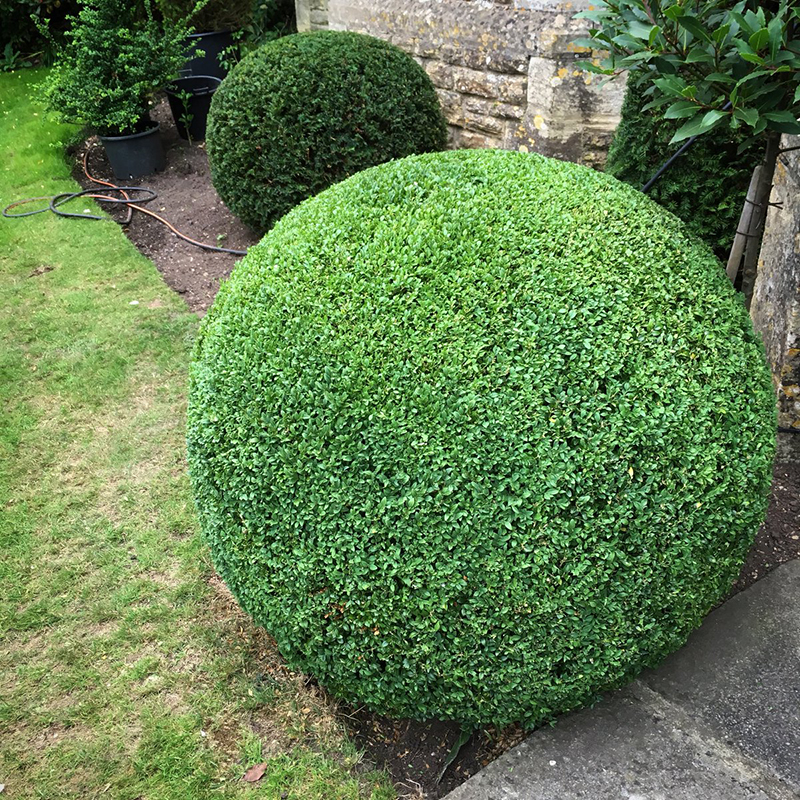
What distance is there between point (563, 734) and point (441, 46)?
4.51 m

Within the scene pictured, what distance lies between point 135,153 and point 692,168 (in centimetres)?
509

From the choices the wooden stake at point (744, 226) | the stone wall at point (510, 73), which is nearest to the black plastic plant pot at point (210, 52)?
the stone wall at point (510, 73)

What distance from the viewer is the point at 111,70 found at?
6.26 m

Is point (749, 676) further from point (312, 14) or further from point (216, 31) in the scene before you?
point (216, 31)

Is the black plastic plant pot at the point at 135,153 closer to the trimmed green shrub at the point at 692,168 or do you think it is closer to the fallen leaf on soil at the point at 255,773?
the trimmed green shrub at the point at 692,168

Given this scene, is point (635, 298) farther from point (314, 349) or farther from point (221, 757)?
point (221, 757)

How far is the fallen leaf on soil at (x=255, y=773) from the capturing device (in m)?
2.02

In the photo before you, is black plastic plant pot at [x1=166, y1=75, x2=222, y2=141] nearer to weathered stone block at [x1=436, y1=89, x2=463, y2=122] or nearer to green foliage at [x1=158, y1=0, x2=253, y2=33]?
green foliage at [x1=158, y1=0, x2=253, y2=33]

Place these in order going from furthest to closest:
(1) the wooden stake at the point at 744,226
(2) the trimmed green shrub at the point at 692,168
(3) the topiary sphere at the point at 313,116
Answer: (3) the topiary sphere at the point at 313,116 → (2) the trimmed green shrub at the point at 692,168 → (1) the wooden stake at the point at 744,226

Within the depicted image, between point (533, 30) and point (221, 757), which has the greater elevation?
point (533, 30)

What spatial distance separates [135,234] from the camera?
5664mm

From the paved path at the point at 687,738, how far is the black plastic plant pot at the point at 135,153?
20.6 ft

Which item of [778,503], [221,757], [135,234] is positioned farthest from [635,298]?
[135,234]

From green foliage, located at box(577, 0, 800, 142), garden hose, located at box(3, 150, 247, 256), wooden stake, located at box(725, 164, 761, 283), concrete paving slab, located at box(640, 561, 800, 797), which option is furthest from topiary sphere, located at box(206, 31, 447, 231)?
concrete paving slab, located at box(640, 561, 800, 797)
